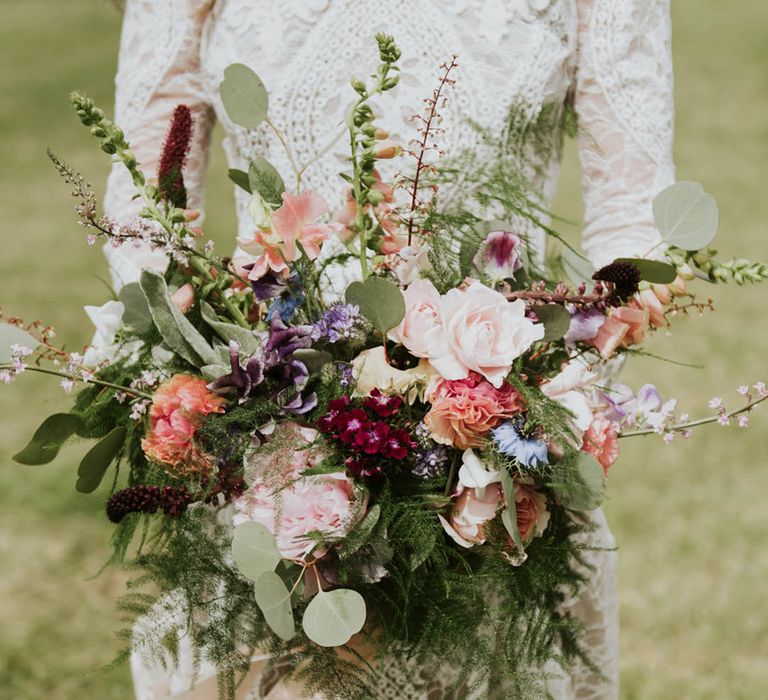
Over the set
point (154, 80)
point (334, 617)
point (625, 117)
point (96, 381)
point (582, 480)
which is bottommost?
point (334, 617)

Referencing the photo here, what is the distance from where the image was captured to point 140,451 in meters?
1.49

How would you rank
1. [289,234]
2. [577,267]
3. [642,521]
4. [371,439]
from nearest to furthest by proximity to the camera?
[371,439] → [289,234] → [577,267] → [642,521]

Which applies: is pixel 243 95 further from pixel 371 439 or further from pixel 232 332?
pixel 371 439

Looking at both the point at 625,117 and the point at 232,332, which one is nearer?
the point at 232,332

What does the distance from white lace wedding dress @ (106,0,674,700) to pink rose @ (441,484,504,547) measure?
21.2 inches

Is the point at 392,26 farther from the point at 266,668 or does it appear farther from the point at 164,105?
the point at 266,668

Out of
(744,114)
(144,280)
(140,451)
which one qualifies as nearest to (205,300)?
(144,280)

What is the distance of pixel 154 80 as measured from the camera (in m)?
1.97

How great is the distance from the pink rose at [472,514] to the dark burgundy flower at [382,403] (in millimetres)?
134

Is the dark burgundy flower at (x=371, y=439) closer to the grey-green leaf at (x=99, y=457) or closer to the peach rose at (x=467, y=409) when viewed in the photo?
the peach rose at (x=467, y=409)

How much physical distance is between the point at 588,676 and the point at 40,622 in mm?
2508

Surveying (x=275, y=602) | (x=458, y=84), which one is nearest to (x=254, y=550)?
(x=275, y=602)

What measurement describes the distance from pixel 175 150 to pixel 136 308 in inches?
8.3

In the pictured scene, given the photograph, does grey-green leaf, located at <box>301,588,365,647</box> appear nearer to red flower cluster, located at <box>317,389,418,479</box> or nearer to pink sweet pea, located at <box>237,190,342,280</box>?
red flower cluster, located at <box>317,389,418,479</box>
